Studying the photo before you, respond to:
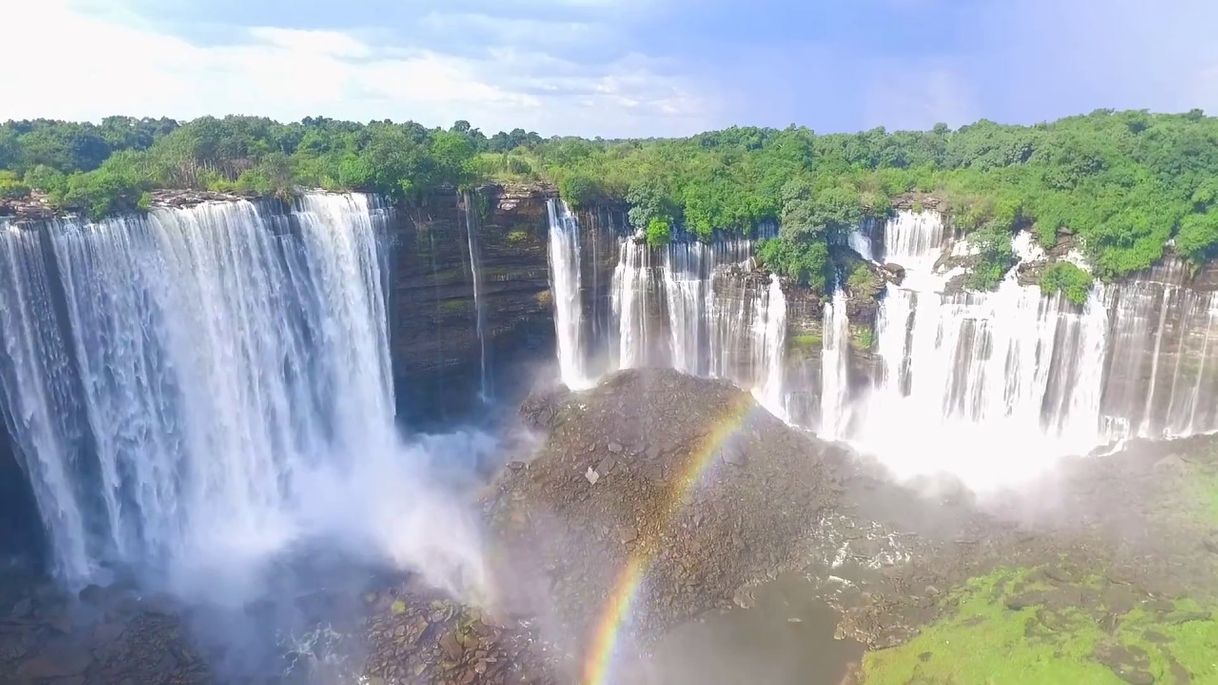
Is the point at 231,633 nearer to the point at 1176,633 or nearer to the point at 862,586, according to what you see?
the point at 862,586

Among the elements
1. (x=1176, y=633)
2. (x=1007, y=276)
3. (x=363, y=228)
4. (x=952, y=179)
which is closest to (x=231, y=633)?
(x=363, y=228)

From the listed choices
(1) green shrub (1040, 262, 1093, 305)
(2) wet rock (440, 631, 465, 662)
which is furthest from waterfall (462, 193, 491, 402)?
(1) green shrub (1040, 262, 1093, 305)

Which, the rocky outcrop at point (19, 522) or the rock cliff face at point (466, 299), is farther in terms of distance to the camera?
the rock cliff face at point (466, 299)

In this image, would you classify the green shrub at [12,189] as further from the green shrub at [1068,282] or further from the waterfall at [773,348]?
the green shrub at [1068,282]

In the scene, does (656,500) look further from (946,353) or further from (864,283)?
(946,353)

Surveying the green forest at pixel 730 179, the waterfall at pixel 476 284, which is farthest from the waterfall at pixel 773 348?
the waterfall at pixel 476 284

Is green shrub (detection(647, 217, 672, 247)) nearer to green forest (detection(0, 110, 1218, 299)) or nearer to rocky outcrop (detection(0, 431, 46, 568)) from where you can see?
green forest (detection(0, 110, 1218, 299))
